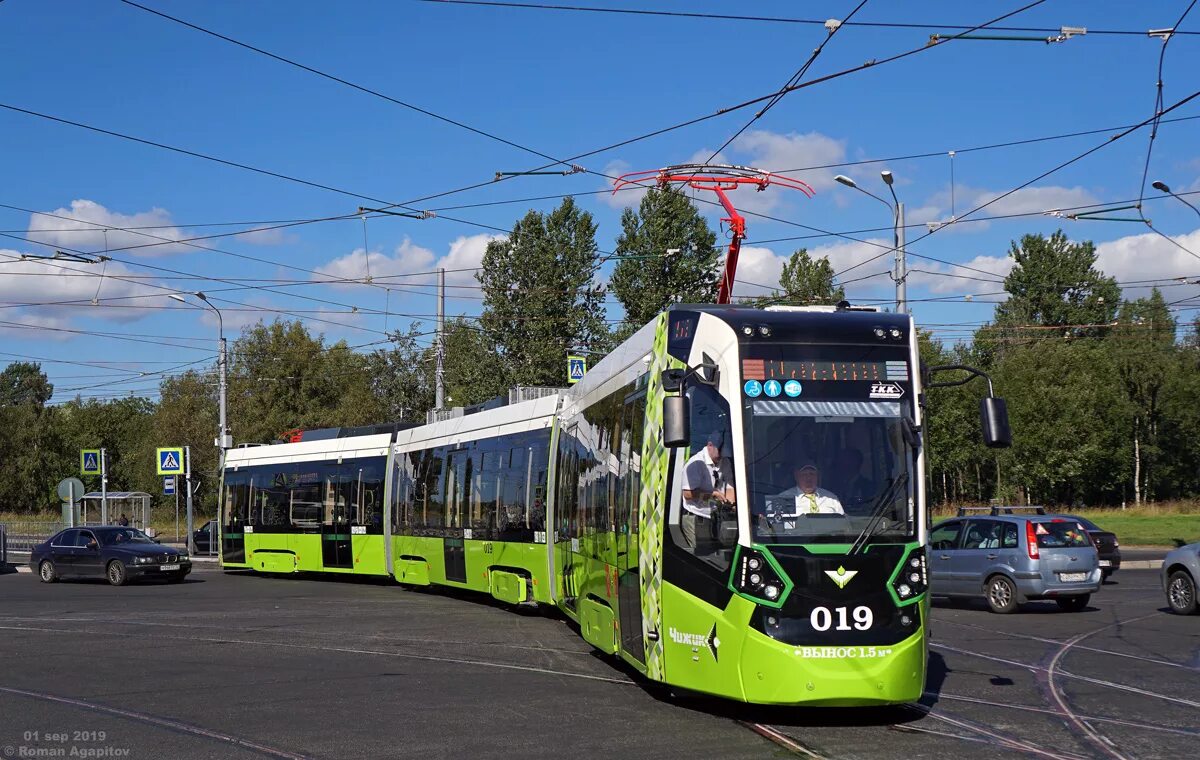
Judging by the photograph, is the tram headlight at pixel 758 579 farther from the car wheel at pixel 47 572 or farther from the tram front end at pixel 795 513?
the car wheel at pixel 47 572

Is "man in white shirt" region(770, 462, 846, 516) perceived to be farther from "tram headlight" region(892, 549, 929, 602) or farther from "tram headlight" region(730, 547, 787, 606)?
"tram headlight" region(892, 549, 929, 602)

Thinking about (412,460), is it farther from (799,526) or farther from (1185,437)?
(1185,437)

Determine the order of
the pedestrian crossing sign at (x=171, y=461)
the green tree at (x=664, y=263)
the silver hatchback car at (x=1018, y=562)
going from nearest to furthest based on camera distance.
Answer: the silver hatchback car at (x=1018, y=562)
the pedestrian crossing sign at (x=171, y=461)
the green tree at (x=664, y=263)

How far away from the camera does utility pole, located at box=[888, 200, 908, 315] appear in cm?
2541

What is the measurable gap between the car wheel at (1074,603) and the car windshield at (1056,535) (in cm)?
87

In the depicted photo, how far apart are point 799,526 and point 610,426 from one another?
3786 mm

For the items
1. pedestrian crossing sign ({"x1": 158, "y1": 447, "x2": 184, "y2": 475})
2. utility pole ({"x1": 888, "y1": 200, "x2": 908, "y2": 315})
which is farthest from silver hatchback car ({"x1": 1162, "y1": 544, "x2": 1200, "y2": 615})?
pedestrian crossing sign ({"x1": 158, "y1": 447, "x2": 184, "y2": 475})

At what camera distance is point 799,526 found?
9461 millimetres

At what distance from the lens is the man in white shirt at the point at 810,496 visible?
9.53m

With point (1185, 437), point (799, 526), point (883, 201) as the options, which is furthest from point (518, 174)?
point (1185, 437)

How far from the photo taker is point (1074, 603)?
811 inches

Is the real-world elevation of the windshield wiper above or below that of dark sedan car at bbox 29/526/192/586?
above

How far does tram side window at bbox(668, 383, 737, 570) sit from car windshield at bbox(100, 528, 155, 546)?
2391cm

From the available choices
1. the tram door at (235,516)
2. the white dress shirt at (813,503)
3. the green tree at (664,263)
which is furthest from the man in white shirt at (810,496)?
the green tree at (664,263)
